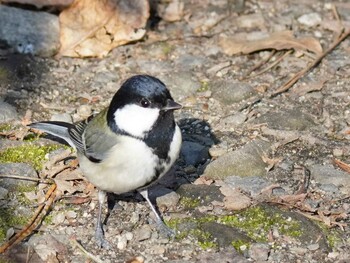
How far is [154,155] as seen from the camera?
13.9 ft

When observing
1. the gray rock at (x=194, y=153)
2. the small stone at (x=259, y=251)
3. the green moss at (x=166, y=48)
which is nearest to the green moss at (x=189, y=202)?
the gray rock at (x=194, y=153)

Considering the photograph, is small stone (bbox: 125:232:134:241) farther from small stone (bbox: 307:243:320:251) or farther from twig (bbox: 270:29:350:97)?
twig (bbox: 270:29:350:97)

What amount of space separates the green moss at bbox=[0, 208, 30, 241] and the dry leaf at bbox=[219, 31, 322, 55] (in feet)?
8.23

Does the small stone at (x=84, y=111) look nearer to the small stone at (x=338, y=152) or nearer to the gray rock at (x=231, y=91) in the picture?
the gray rock at (x=231, y=91)

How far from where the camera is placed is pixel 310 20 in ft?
21.6

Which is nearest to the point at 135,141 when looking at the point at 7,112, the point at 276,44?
the point at 7,112

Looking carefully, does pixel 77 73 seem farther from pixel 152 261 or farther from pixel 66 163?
pixel 152 261

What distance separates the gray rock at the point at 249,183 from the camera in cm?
477

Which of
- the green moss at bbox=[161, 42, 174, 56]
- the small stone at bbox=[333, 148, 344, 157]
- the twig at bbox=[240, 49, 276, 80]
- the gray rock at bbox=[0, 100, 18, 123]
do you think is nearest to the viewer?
the small stone at bbox=[333, 148, 344, 157]

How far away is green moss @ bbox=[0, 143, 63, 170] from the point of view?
16.4 ft

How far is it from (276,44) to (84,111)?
1733 millimetres

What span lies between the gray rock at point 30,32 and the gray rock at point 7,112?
29.5 inches

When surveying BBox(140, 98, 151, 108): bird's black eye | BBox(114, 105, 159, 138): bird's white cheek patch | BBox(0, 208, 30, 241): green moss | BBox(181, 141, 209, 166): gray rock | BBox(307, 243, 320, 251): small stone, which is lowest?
BBox(181, 141, 209, 166): gray rock

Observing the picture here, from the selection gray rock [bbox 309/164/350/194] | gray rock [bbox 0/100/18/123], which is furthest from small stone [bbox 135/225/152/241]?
gray rock [bbox 0/100/18/123]
